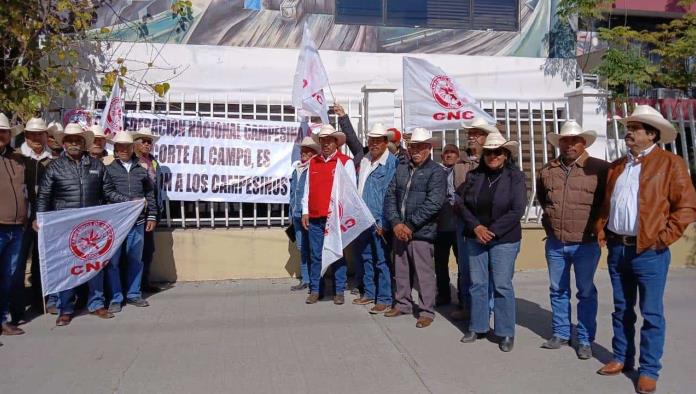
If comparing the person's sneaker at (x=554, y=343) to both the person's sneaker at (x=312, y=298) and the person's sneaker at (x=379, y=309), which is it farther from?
the person's sneaker at (x=312, y=298)

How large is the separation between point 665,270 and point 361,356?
2.36m

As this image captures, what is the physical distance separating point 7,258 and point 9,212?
46cm

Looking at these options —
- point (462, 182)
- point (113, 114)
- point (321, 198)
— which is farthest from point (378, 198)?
point (113, 114)

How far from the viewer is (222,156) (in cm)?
815

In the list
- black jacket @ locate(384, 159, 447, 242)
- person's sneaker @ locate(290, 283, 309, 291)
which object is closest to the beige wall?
person's sneaker @ locate(290, 283, 309, 291)

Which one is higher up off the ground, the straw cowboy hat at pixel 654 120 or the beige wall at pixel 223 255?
the straw cowboy hat at pixel 654 120

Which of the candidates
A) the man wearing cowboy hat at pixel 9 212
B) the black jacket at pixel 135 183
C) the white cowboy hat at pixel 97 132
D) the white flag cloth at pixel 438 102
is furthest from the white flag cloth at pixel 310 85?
the man wearing cowboy hat at pixel 9 212

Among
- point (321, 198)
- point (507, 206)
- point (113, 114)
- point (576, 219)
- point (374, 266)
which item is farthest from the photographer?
point (113, 114)

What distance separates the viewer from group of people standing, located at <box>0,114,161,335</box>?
236 inches

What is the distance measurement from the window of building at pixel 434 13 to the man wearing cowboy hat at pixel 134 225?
4.89 metres

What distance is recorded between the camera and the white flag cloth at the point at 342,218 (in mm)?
6609

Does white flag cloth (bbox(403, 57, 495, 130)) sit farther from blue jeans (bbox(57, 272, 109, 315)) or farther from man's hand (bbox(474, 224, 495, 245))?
blue jeans (bbox(57, 272, 109, 315))

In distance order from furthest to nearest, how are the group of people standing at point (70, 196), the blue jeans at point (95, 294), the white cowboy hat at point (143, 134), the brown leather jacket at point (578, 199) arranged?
the white cowboy hat at point (143, 134) < the blue jeans at point (95, 294) < the group of people standing at point (70, 196) < the brown leather jacket at point (578, 199)

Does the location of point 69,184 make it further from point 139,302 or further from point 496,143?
point 496,143
